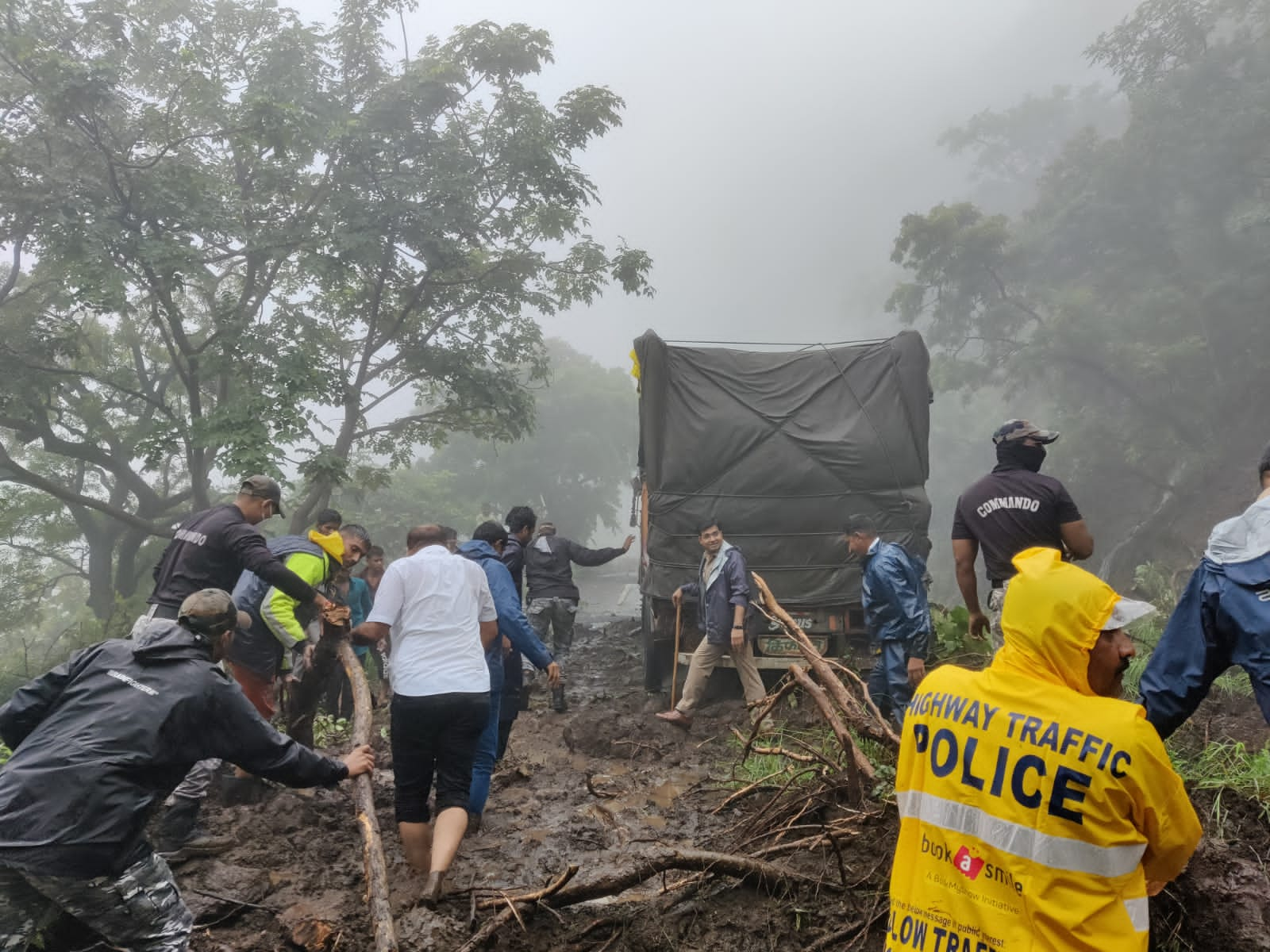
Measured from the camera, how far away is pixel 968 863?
4.95 feet

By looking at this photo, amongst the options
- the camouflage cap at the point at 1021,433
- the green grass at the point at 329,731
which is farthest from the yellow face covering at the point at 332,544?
the camouflage cap at the point at 1021,433

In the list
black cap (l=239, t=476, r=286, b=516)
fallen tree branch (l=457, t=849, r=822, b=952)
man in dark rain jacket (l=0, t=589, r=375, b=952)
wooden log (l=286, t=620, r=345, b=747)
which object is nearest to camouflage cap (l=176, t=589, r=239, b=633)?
man in dark rain jacket (l=0, t=589, r=375, b=952)

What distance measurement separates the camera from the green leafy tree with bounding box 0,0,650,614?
33.0 feet

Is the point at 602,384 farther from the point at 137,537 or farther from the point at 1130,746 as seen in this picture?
the point at 1130,746

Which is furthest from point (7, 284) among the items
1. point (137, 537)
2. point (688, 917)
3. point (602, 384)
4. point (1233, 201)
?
point (602, 384)

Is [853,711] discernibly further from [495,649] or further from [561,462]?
[561,462]

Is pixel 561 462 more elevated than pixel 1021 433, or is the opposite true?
pixel 1021 433

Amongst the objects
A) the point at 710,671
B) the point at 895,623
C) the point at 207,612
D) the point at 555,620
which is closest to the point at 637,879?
the point at 207,612

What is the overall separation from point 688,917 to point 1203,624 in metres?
1.97

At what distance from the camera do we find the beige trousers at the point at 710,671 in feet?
19.8

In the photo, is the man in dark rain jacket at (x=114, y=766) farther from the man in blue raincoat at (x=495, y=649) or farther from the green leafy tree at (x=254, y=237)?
the green leafy tree at (x=254, y=237)

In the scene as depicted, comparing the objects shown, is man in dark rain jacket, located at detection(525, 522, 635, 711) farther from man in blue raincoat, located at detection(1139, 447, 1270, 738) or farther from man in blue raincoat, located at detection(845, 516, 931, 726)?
man in blue raincoat, located at detection(1139, 447, 1270, 738)

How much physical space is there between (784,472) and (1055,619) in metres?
5.39

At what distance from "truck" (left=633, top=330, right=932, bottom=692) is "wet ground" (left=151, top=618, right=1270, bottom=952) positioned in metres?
1.41
